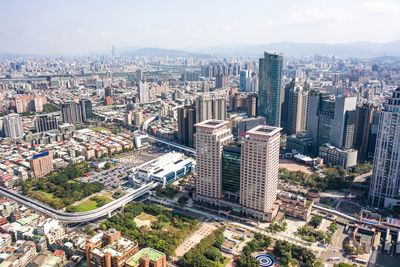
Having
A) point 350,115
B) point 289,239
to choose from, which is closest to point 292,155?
point 350,115

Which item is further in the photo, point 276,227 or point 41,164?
point 41,164

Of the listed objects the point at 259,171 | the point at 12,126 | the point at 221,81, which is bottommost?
the point at 12,126

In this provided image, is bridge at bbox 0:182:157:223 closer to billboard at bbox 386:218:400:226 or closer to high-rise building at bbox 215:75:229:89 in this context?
billboard at bbox 386:218:400:226

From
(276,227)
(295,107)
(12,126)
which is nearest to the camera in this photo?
(276,227)

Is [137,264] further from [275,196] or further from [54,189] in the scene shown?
[54,189]

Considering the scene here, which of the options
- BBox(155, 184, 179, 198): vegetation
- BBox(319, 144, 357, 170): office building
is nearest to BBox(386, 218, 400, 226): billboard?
BBox(319, 144, 357, 170): office building

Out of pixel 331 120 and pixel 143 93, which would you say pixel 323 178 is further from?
pixel 143 93

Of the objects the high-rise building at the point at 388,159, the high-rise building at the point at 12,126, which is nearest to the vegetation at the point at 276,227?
the high-rise building at the point at 388,159

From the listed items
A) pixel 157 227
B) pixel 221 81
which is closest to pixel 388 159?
pixel 157 227
